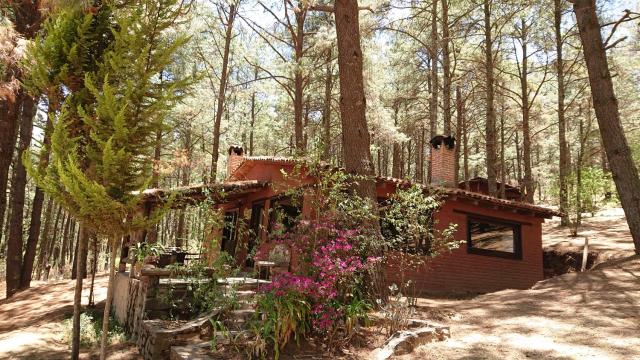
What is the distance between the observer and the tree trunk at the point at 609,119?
9.55 meters

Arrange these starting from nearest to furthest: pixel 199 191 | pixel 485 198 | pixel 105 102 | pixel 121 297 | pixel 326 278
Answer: pixel 326 278 → pixel 105 102 → pixel 121 297 → pixel 199 191 → pixel 485 198

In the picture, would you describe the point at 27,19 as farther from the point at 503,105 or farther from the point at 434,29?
the point at 503,105

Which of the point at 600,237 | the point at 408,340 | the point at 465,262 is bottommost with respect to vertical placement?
the point at 408,340

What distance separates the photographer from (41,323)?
1053 cm

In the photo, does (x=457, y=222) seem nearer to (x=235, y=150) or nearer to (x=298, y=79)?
(x=235, y=150)

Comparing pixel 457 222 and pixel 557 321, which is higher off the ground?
pixel 457 222

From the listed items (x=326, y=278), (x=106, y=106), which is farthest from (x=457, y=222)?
(x=106, y=106)

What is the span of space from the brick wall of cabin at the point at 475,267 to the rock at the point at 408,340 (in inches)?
224

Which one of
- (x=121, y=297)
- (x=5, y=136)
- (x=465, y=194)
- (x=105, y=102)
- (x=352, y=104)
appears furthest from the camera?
(x=5, y=136)

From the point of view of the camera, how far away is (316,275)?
20.5 ft

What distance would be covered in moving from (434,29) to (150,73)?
14.6m

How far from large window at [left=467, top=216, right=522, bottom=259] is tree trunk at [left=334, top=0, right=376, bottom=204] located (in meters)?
Result: 6.59

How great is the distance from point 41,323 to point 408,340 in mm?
9359

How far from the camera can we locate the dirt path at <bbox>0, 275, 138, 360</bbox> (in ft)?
26.6
